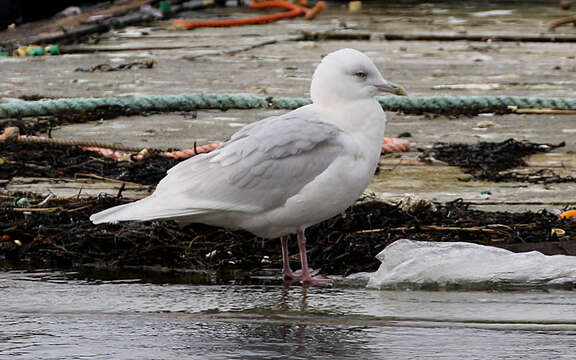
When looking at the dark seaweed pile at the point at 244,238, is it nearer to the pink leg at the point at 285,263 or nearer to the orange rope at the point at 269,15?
the pink leg at the point at 285,263

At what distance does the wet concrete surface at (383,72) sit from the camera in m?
6.16

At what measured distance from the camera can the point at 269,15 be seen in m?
14.6

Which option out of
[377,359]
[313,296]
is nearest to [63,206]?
[313,296]

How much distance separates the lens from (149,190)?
561 cm

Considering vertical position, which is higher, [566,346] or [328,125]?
[328,125]

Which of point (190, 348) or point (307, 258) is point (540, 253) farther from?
point (190, 348)

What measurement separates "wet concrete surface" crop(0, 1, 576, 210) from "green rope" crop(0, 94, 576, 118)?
0.48 feet

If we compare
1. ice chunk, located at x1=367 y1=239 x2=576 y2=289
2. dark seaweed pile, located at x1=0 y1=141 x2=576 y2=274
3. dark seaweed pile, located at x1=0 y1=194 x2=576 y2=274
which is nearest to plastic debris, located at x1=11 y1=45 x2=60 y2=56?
dark seaweed pile, located at x1=0 y1=141 x2=576 y2=274

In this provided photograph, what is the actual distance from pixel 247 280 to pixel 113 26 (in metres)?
9.77

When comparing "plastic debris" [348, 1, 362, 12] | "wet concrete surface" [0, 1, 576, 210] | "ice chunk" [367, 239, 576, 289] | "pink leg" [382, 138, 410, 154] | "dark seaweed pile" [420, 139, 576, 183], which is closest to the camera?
"ice chunk" [367, 239, 576, 289]

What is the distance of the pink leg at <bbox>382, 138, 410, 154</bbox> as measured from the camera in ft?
21.3

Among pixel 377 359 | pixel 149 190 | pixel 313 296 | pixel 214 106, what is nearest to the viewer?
pixel 377 359

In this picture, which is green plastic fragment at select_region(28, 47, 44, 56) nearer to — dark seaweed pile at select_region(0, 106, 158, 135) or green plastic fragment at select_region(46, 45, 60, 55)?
green plastic fragment at select_region(46, 45, 60, 55)

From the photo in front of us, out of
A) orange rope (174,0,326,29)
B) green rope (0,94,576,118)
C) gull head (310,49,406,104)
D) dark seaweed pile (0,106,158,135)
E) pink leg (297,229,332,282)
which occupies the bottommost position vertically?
pink leg (297,229,332,282)
